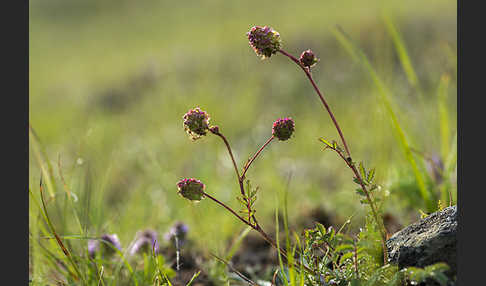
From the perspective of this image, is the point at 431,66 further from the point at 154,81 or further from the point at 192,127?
the point at 192,127

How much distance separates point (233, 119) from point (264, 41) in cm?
380

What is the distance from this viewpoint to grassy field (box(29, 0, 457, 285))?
7.17ft

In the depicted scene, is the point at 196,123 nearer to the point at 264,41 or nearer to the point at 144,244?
the point at 264,41

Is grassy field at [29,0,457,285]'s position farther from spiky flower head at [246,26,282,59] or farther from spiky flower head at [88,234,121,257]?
spiky flower head at [246,26,282,59]

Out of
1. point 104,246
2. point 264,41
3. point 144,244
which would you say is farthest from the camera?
point 144,244

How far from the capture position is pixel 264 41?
45.4 inches

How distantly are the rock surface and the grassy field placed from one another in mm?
146

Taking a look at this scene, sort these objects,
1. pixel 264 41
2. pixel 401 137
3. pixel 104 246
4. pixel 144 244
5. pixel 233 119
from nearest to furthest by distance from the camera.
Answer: pixel 264 41, pixel 401 137, pixel 104 246, pixel 144 244, pixel 233 119

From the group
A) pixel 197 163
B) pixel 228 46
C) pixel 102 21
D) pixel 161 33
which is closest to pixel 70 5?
pixel 102 21

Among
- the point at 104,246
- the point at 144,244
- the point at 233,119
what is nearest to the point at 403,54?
the point at 144,244

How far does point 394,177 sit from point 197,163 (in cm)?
173

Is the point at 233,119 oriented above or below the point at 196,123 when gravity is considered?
above

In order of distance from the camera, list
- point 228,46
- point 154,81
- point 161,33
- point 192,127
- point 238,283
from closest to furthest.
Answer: point 192,127, point 238,283, point 154,81, point 228,46, point 161,33

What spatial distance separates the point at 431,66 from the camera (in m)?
4.85
